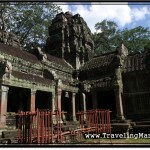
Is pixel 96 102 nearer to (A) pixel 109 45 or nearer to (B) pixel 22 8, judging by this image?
(B) pixel 22 8

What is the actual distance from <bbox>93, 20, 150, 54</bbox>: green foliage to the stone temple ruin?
47.4 feet

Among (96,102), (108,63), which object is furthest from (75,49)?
(96,102)

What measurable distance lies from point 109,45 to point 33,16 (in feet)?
52.0

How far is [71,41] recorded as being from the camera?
2867 centimetres

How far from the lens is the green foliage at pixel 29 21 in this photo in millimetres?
34938

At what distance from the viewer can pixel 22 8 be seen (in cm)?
3534

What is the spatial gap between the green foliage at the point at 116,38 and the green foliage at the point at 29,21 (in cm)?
1068

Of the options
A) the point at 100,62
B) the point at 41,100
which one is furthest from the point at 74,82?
the point at 100,62

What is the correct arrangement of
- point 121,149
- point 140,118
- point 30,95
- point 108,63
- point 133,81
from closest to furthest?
point 121,149, point 30,95, point 140,118, point 133,81, point 108,63

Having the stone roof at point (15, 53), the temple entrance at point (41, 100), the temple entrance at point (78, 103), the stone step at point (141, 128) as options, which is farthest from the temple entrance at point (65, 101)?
the stone step at point (141, 128)

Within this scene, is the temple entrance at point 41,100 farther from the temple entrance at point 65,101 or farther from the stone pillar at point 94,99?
the stone pillar at point 94,99

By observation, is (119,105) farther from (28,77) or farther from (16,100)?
(16,100)

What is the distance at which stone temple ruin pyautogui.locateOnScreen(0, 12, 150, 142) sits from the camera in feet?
55.4

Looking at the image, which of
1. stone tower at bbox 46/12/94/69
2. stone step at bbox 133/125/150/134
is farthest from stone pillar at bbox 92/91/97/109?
stone step at bbox 133/125/150/134
